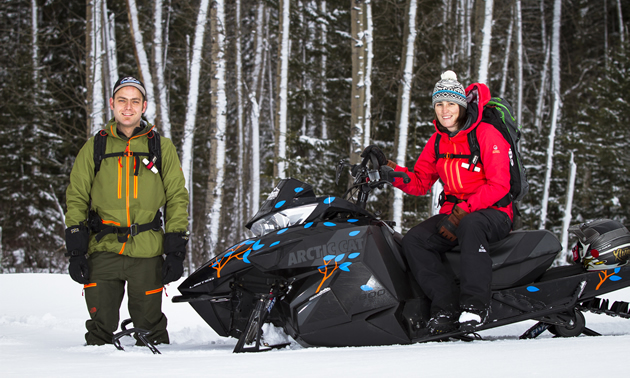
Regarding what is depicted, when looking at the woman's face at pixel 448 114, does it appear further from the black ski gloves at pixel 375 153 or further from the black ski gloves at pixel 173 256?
the black ski gloves at pixel 173 256

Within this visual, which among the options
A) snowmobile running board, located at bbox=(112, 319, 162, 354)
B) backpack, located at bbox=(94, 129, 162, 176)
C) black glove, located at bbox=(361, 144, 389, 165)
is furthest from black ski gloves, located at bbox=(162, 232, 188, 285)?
black glove, located at bbox=(361, 144, 389, 165)

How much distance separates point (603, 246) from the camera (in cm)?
294

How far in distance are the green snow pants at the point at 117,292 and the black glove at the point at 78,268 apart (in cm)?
12

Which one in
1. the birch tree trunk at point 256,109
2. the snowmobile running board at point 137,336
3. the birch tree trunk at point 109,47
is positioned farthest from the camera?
the birch tree trunk at point 256,109

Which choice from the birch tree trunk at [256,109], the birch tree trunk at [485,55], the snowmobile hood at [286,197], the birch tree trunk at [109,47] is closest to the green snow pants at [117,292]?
the snowmobile hood at [286,197]

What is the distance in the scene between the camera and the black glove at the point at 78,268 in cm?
286

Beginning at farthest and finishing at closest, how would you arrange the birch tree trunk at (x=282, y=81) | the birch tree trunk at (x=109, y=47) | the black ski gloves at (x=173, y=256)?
the birch tree trunk at (x=282, y=81)
the birch tree trunk at (x=109, y=47)
the black ski gloves at (x=173, y=256)

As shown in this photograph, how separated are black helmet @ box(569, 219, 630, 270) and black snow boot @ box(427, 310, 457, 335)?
0.97 m

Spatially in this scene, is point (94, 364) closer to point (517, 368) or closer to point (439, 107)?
point (517, 368)

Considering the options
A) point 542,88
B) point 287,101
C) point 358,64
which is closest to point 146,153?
point 358,64

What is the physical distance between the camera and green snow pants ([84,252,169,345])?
3.03 metres

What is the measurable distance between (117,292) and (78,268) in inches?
13.6

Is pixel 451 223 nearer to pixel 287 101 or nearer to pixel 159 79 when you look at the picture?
pixel 159 79

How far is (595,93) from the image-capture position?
15.4 m
